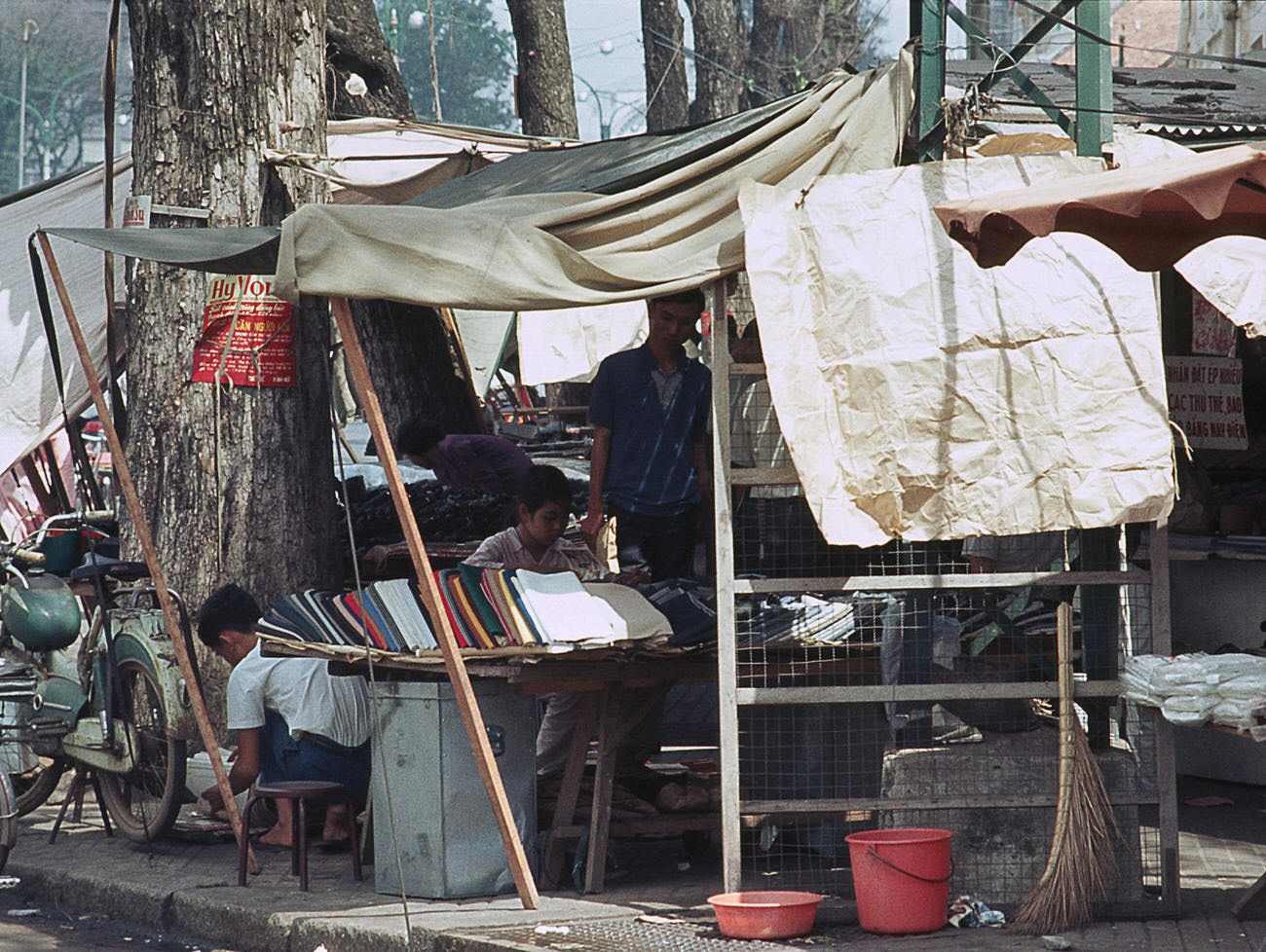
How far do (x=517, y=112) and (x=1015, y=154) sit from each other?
10445 mm

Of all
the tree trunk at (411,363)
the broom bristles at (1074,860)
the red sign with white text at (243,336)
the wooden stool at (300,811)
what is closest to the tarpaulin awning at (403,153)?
the red sign with white text at (243,336)

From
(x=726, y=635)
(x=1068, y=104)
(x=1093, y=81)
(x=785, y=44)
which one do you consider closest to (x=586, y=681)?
(x=726, y=635)

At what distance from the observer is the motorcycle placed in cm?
675

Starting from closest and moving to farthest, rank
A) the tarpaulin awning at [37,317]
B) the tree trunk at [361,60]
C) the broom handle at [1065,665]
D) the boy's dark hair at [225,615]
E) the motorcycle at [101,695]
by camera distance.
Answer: the broom handle at [1065,665] < the boy's dark hair at [225,615] < the motorcycle at [101,695] < the tarpaulin awning at [37,317] < the tree trunk at [361,60]

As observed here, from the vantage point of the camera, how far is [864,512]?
4988 millimetres

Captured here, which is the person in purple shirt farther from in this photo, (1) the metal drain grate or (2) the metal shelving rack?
(1) the metal drain grate

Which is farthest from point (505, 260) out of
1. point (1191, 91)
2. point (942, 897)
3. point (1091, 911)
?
point (1191, 91)

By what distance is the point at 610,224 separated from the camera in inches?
206

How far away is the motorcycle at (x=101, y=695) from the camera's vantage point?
6.75m

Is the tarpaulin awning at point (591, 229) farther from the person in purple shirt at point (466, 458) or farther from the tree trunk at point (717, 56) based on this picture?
the tree trunk at point (717, 56)

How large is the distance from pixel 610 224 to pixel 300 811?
2573 millimetres

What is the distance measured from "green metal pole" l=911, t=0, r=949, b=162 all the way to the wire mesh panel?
1017 millimetres

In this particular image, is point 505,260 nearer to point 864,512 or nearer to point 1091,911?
point 864,512

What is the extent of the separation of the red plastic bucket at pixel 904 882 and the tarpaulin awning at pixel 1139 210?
6.32 feet
